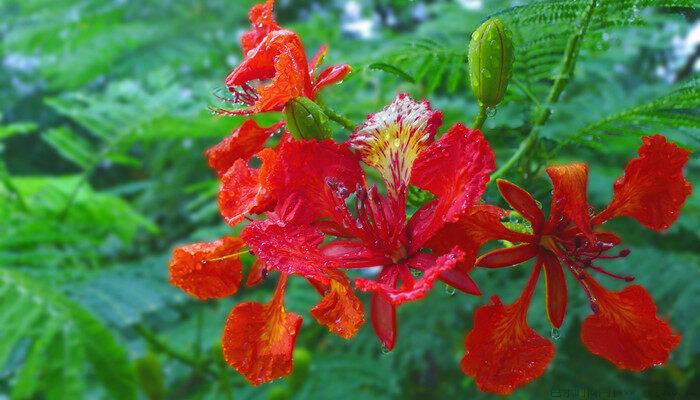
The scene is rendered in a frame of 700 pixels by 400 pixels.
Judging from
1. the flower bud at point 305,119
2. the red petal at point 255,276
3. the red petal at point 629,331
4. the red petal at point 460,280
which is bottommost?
the red petal at point 629,331

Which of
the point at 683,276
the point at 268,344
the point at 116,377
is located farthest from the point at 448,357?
the point at 268,344

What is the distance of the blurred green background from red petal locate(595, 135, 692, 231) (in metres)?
0.13

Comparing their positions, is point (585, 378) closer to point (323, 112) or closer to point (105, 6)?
point (323, 112)

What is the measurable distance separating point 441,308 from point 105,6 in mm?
2408

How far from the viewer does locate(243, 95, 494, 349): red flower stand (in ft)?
3.21

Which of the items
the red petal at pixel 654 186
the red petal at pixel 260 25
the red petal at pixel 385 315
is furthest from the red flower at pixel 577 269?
the red petal at pixel 260 25

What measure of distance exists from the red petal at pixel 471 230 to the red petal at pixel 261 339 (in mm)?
250

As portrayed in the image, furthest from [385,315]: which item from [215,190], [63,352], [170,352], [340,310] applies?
[215,190]

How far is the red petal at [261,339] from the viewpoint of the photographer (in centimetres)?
106

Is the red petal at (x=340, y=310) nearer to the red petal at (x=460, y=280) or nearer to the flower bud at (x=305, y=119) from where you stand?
the red petal at (x=460, y=280)

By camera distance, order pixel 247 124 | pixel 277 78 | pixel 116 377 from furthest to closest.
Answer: pixel 116 377 → pixel 247 124 → pixel 277 78

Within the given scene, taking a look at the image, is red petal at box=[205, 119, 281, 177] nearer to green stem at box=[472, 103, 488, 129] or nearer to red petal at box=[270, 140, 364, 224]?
red petal at box=[270, 140, 364, 224]

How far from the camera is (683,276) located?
83.7 inches

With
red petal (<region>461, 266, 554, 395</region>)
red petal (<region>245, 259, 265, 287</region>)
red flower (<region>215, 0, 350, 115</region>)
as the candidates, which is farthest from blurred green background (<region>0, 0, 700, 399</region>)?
red petal (<region>245, 259, 265, 287</region>)
